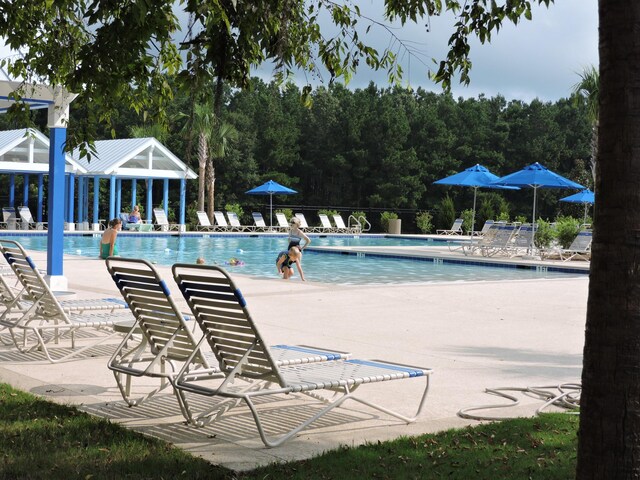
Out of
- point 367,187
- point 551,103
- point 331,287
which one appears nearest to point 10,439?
point 331,287

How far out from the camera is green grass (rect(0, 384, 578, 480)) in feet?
13.5

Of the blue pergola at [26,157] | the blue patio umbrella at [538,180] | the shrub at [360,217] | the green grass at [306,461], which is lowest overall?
the green grass at [306,461]

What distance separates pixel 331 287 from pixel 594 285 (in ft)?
34.2

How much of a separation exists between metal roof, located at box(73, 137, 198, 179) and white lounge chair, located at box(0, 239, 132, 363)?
26215 millimetres

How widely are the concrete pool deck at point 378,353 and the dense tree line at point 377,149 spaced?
30.8m

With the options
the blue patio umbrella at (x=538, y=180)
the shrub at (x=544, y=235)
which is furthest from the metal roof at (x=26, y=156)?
the shrub at (x=544, y=235)

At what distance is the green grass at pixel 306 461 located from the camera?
162 inches

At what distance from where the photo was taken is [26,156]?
32406 millimetres

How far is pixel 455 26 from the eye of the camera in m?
5.44

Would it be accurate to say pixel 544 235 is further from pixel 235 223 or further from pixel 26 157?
pixel 26 157

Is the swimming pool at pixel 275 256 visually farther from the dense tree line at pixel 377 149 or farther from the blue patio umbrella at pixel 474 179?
the dense tree line at pixel 377 149

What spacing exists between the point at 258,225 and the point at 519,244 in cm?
1573

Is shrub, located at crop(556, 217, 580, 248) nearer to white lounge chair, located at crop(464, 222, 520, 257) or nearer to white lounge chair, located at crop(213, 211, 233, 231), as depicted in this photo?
white lounge chair, located at crop(464, 222, 520, 257)

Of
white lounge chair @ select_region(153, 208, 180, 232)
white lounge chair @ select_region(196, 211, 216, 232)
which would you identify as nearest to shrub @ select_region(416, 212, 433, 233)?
white lounge chair @ select_region(196, 211, 216, 232)
